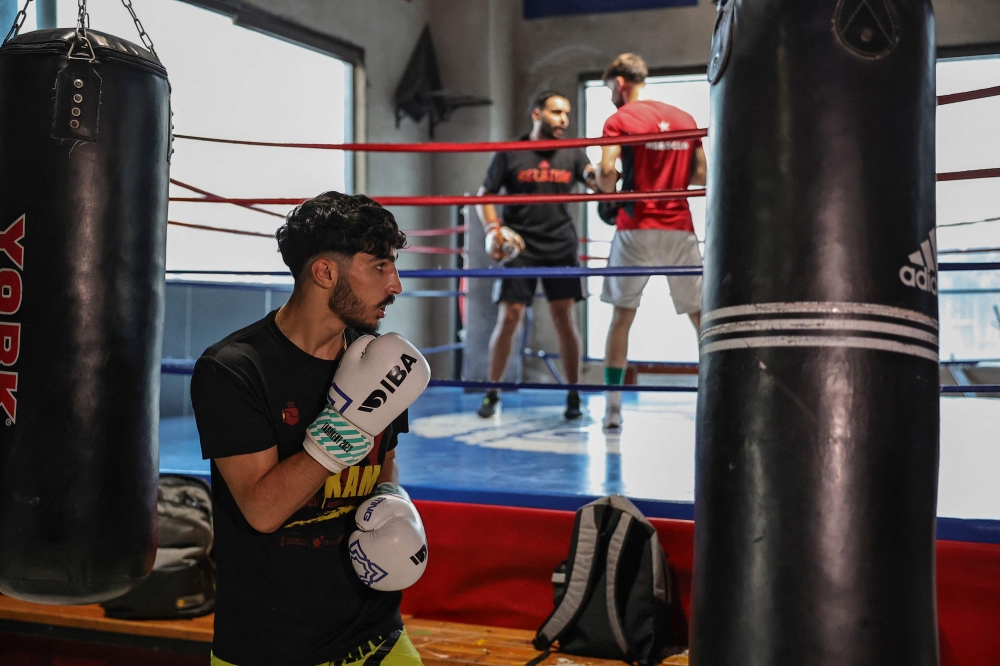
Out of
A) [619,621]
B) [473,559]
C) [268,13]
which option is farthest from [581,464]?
[268,13]

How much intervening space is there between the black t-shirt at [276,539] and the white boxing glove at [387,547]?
0.06m

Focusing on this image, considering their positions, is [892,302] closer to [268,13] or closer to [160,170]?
[160,170]

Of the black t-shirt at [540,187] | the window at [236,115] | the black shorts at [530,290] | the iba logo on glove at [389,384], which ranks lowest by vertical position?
the iba logo on glove at [389,384]

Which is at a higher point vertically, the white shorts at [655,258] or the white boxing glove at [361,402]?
the white shorts at [655,258]

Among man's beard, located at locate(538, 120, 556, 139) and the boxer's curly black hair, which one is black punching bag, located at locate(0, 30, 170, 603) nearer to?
the boxer's curly black hair

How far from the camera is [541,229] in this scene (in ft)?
12.6

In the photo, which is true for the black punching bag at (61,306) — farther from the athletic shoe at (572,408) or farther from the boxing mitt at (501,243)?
the athletic shoe at (572,408)

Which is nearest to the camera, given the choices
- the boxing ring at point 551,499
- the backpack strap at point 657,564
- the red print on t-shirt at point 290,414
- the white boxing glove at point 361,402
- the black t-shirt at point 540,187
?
the white boxing glove at point 361,402

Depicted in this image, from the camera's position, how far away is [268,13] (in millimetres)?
5488

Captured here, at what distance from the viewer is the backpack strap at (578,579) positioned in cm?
191

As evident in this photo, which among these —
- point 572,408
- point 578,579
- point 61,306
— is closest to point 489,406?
point 572,408

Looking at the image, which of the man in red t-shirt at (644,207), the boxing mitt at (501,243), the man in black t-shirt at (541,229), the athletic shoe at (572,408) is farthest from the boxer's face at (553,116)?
the athletic shoe at (572,408)

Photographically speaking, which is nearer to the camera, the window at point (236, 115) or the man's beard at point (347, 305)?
the man's beard at point (347, 305)

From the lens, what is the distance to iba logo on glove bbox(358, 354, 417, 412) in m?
1.25
